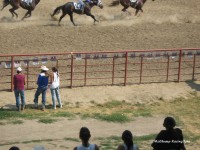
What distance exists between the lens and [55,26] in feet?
90.3

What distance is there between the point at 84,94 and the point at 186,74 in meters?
4.62

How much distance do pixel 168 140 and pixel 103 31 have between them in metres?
17.2

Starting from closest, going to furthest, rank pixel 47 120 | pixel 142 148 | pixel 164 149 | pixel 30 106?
pixel 164 149 < pixel 142 148 < pixel 47 120 < pixel 30 106

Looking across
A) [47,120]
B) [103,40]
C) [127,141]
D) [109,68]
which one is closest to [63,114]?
[47,120]

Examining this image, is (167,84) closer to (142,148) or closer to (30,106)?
(30,106)

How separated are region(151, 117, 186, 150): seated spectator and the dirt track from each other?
1380cm

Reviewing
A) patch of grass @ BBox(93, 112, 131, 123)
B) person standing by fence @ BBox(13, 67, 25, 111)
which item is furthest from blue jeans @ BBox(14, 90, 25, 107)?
patch of grass @ BBox(93, 112, 131, 123)

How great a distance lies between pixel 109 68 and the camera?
2245 cm

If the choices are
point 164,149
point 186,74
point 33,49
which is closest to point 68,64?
point 33,49

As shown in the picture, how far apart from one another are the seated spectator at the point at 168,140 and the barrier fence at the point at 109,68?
969cm

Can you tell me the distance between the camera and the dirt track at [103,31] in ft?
80.2

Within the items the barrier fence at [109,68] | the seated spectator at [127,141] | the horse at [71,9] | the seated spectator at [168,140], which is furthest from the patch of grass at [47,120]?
the horse at [71,9]

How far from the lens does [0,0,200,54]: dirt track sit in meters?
24.5

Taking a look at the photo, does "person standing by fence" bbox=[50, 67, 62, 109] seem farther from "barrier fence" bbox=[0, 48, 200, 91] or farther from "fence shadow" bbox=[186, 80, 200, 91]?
"fence shadow" bbox=[186, 80, 200, 91]
